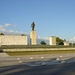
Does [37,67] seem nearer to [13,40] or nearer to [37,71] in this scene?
[37,71]

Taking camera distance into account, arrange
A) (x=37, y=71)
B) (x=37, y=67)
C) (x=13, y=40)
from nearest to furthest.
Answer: (x=37, y=71)
(x=37, y=67)
(x=13, y=40)

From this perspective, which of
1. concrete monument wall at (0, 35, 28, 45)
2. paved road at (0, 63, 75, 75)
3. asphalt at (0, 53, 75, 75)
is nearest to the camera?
paved road at (0, 63, 75, 75)

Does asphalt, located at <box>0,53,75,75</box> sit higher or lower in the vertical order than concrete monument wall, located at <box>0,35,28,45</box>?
lower

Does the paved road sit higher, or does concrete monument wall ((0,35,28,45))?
concrete monument wall ((0,35,28,45))

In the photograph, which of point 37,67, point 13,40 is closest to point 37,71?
point 37,67

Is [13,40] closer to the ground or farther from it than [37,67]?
farther from it

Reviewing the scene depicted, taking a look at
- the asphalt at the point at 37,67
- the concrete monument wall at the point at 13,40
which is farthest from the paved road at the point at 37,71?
the concrete monument wall at the point at 13,40

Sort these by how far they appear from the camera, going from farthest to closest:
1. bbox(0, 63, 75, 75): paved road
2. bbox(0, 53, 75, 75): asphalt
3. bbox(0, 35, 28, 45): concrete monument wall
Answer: bbox(0, 35, 28, 45): concrete monument wall
bbox(0, 53, 75, 75): asphalt
bbox(0, 63, 75, 75): paved road

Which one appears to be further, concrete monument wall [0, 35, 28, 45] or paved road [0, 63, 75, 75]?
concrete monument wall [0, 35, 28, 45]

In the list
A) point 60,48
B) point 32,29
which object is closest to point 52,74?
Answer: point 60,48

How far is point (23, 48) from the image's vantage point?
38.0m

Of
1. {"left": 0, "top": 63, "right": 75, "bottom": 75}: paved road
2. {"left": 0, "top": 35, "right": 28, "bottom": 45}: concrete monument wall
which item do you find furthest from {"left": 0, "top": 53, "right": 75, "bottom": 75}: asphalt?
{"left": 0, "top": 35, "right": 28, "bottom": 45}: concrete monument wall

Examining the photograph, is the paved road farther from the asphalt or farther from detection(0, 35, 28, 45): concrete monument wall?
detection(0, 35, 28, 45): concrete monument wall

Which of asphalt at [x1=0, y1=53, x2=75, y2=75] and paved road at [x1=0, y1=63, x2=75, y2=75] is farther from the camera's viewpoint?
asphalt at [x1=0, y1=53, x2=75, y2=75]
